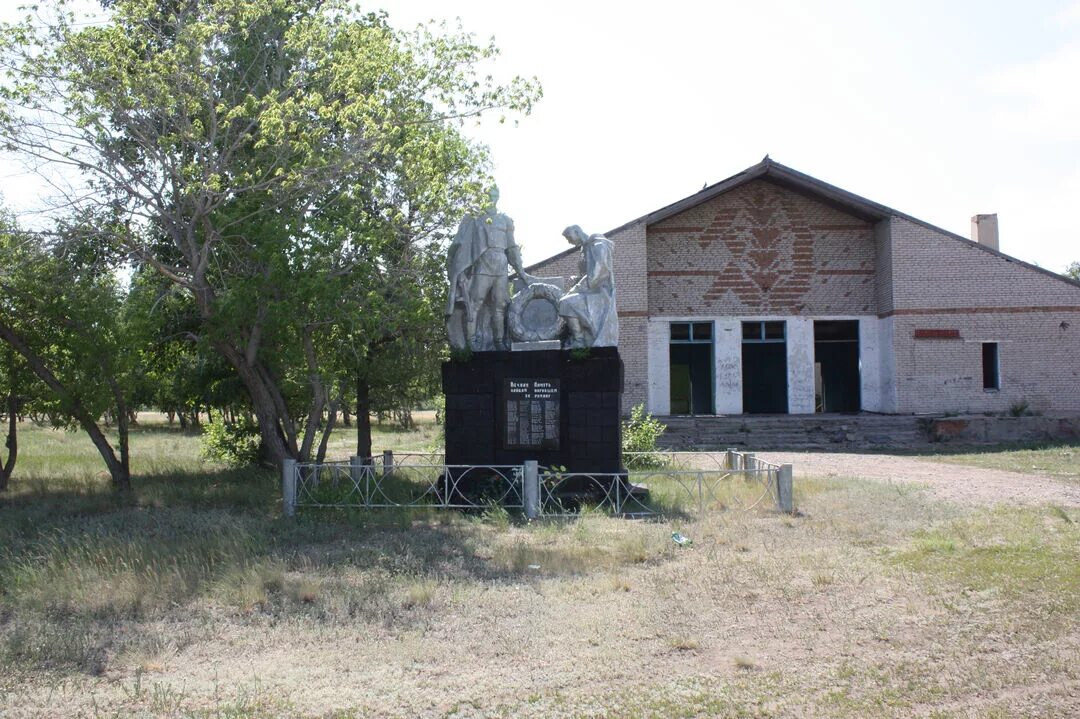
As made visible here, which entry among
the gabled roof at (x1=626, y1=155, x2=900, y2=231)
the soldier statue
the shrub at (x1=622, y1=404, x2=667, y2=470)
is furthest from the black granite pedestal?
the gabled roof at (x1=626, y1=155, x2=900, y2=231)

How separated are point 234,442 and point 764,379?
15.2 meters

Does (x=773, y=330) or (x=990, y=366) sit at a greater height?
(x=773, y=330)

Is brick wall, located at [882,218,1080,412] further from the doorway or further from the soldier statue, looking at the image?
the soldier statue

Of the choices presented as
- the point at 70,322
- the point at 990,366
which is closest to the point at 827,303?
the point at 990,366

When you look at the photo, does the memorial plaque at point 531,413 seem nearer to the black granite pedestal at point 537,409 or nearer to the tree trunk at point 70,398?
the black granite pedestal at point 537,409

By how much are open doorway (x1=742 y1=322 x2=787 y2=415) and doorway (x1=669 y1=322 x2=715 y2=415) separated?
1109 millimetres

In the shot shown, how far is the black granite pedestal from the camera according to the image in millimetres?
12133

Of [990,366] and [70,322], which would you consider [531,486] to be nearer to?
[70,322]

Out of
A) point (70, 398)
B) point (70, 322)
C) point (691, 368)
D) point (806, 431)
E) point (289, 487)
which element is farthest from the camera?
point (691, 368)

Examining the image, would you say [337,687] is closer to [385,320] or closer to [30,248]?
[385,320]

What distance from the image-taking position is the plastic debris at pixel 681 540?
30.2 feet

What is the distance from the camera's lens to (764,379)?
27.4 metres

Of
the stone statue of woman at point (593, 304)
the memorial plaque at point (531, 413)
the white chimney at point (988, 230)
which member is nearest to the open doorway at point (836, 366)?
the white chimney at point (988, 230)

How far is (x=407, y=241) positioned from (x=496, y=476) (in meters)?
4.75
